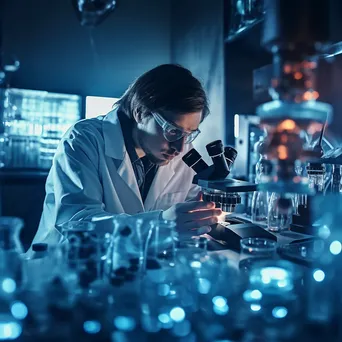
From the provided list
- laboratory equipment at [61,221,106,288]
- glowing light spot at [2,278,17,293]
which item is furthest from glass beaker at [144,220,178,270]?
glowing light spot at [2,278,17,293]

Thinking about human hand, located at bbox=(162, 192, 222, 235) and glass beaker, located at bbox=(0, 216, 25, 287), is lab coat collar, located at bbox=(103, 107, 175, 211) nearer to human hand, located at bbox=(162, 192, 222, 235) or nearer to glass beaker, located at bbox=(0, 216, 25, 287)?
human hand, located at bbox=(162, 192, 222, 235)

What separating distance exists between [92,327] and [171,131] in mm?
1182

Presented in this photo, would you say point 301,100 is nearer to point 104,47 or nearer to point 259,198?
point 259,198

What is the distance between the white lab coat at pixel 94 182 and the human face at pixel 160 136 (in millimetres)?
126

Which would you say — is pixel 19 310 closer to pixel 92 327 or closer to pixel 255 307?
pixel 92 327

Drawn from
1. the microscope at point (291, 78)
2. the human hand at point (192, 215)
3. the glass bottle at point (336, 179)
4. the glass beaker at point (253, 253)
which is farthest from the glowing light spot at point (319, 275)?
the glass bottle at point (336, 179)

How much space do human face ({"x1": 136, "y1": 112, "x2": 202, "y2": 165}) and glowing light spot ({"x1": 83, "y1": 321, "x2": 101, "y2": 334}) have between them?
1.18 m

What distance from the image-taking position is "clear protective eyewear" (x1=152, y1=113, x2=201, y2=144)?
185 cm

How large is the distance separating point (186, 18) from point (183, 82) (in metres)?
2.51

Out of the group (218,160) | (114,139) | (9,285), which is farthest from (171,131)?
(9,285)

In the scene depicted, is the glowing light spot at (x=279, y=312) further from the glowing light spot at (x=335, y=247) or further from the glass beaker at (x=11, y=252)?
the glass beaker at (x=11, y=252)

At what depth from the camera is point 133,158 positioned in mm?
2232

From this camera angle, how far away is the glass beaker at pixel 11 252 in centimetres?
104

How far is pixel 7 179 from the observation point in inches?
147
